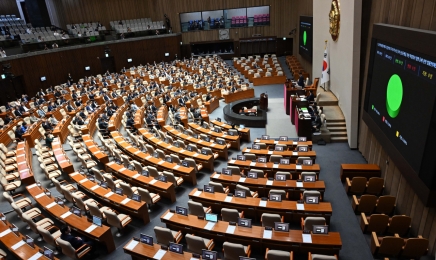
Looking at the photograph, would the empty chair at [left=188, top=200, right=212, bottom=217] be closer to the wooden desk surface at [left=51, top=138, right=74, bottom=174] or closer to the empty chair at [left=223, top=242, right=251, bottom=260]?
the empty chair at [left=223, top=242, right=251, bottom=260]

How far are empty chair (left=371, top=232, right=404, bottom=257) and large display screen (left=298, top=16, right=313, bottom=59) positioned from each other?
53.7 feet

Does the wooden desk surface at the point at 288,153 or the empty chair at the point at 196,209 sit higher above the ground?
the empty chair at the point at 196,209

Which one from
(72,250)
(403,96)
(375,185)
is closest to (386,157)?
(375,185)

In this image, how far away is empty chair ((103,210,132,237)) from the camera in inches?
280

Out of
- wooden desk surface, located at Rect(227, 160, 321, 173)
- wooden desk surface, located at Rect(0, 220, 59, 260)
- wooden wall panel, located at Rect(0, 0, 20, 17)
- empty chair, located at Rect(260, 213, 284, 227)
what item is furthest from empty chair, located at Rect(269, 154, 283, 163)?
wooden wall panel, located at Rect(0, 0, 20, 17)

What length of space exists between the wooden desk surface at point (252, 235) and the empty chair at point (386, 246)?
92 centimetres

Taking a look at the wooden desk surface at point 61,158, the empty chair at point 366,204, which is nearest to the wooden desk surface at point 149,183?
the wooden desk surface at point 61,158

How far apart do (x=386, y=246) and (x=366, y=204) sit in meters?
1.56

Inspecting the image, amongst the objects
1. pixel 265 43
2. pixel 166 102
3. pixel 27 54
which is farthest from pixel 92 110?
pixel 265 43

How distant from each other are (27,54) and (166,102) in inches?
455

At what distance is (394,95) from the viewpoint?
717 cm

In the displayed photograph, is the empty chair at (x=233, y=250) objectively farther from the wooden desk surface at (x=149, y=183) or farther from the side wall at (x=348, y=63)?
the side wall at (x=348, y=63)

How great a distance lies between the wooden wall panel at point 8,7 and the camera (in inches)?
1114

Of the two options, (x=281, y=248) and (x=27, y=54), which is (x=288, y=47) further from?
(x=281, y=248)
